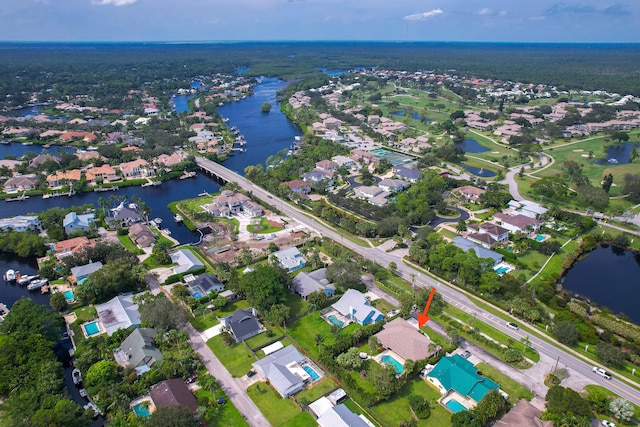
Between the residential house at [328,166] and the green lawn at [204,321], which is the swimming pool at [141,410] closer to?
the green lawn at [204,321]

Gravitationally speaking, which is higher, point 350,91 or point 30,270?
point 350,91

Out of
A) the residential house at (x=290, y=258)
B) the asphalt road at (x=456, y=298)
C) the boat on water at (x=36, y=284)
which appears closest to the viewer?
the asphalt road at (x=456, y=298)

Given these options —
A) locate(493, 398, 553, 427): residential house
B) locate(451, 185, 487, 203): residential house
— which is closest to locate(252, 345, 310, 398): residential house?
locate(493, 398, 553, 427): residential house

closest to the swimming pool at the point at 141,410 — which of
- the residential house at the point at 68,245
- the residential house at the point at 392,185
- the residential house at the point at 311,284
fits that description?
the residential house at the point at 311,284

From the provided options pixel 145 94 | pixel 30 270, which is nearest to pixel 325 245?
pixel 30 270

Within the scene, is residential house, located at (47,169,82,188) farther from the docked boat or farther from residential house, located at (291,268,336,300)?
residential house, located at (291,268,336,300)

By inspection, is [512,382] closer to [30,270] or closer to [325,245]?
[325,245]
